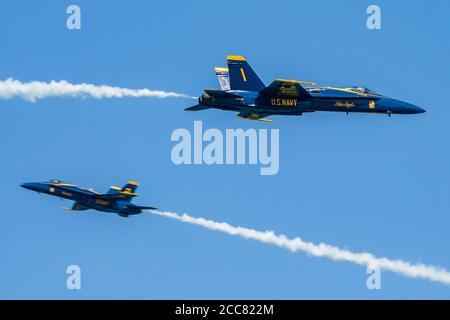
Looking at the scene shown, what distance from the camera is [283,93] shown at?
68.2 meters

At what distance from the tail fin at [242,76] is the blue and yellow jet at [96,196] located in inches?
382

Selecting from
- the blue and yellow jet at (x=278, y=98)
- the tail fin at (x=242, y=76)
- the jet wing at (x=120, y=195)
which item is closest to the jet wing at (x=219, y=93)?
the blue and yellow jet at (x=278, y=98)

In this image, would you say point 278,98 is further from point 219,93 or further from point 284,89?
point 219,93

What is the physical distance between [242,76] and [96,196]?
40.5 ft

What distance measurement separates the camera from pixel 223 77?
71.8 metres

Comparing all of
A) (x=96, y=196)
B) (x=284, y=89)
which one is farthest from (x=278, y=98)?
(x=96, y=196)
